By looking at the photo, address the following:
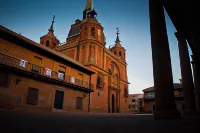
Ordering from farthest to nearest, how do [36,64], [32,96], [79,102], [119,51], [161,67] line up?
[119,51], [79,102], [36,64], [32,96], [161,67]

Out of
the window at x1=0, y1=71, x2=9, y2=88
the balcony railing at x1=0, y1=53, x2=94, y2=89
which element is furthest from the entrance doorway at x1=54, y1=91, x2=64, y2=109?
the window at x1=0, y1=71, x2=9, y2=88

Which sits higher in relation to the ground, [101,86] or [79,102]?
[101,86]

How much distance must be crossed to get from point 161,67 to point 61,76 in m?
14.6

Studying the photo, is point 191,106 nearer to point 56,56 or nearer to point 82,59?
point 56,56

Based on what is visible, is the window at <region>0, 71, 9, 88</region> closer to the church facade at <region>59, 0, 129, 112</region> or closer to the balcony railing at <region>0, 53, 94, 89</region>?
the balcony railing at <region>0, 53, 94, 89</region>

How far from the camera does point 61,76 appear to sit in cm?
1788

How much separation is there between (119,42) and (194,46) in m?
30.1

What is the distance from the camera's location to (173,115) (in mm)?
4621

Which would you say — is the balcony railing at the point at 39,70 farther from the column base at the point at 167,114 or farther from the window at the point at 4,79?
the column base at the point at 167,114

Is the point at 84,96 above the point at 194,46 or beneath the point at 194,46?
beneath

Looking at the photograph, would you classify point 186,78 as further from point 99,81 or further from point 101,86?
point 101,86

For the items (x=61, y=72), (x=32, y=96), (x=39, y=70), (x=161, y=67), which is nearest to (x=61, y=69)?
(x=61, y=72)

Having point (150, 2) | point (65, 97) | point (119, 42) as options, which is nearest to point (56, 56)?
point (65, 97)

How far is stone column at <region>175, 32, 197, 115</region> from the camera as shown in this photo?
8255 mm
